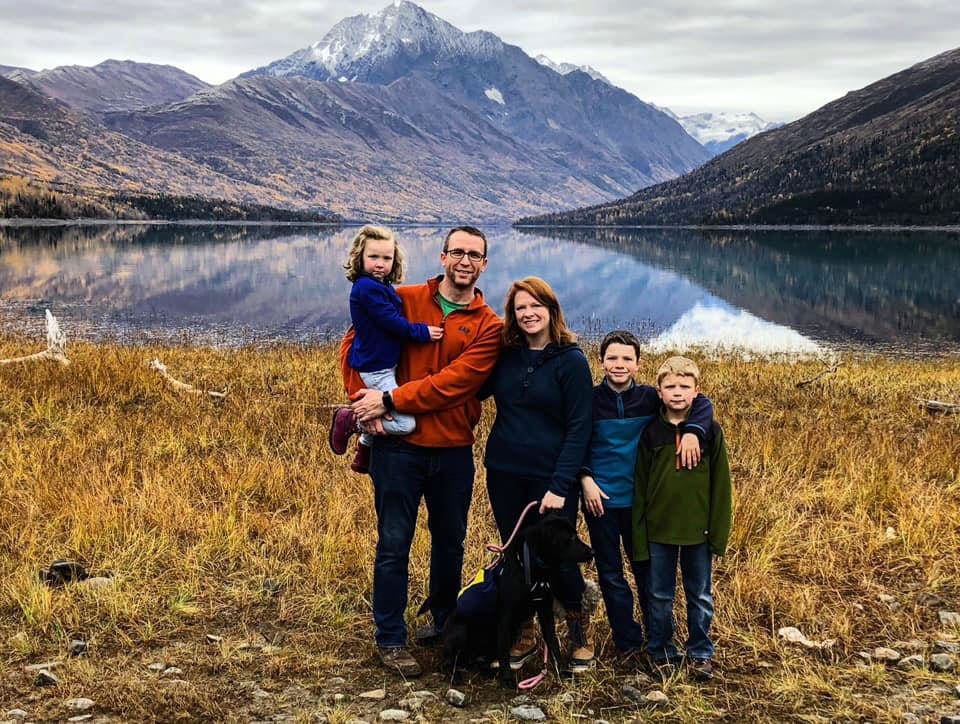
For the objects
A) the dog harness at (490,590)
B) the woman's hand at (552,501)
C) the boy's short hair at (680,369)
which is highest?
the boy's short hair at (680,369)

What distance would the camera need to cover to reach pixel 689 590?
505cm

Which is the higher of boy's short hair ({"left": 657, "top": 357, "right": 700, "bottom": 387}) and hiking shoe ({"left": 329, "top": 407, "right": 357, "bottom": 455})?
boy's short hair ({"left": 657, "top": 357, "right": 700, "bottom": 387})

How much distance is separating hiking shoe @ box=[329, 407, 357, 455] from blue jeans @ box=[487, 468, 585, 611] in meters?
0.97

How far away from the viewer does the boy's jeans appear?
4.89 m

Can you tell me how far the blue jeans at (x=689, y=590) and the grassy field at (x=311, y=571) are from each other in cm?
27

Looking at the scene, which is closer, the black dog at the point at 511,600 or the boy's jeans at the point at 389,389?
the black dog at the point at 511,600

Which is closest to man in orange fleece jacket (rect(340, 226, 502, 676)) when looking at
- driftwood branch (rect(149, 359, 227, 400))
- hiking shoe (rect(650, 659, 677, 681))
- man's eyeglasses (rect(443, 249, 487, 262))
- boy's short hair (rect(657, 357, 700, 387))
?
man's eyeglasses (rect(443, 249, 487, 262))

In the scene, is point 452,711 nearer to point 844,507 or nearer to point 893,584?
point 893,584

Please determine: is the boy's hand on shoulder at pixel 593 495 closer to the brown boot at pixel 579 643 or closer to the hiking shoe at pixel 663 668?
the brown boot at pixel 579 643

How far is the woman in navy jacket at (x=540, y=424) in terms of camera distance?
4852mm

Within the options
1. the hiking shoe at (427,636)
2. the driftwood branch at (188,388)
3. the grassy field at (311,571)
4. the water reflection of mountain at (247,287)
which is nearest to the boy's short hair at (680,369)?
the grassy field at (311,571)

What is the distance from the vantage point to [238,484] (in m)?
8.33

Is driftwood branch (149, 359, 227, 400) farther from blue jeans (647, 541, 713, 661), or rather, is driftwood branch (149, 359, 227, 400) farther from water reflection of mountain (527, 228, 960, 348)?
water reflection of mountain (527, 228, 960, 348)

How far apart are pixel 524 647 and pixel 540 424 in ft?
4.94
